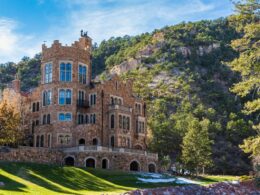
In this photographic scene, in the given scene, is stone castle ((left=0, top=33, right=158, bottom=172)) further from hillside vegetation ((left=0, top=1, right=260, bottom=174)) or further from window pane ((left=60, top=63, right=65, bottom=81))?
hillside vegetation ((left=0, top=1, right=260, bottom=174))

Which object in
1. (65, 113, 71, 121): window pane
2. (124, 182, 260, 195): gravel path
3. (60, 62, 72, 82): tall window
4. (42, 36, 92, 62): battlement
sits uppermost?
(42, 36, 92, 62): battlement

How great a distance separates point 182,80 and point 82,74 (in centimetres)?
7050

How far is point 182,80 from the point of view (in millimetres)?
125000

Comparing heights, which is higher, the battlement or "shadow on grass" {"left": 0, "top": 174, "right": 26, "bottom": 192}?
the battlement

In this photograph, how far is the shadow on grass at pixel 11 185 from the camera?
95.7 feet

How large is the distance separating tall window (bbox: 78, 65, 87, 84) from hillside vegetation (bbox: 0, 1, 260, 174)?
1743cm

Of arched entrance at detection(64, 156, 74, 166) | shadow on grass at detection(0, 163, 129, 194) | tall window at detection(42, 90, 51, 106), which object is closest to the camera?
shadow on grass at detection(0, 163, 129, 194)

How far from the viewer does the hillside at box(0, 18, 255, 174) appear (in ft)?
299

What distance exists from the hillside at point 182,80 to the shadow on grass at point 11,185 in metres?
40.7

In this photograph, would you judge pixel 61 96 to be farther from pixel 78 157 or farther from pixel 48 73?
pixel 78 157

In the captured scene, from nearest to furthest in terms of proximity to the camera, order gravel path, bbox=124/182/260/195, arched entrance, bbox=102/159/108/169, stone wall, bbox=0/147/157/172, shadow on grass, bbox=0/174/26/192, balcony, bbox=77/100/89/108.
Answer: gravel path, bbox=124/182/260/195 < shadow on grass, bbox=0/174/26/192 < stone wall, bbox=0/147/157/172 < arched entrance, bbox=102/159/108/169 < balcony, bbox=77/100/89/108

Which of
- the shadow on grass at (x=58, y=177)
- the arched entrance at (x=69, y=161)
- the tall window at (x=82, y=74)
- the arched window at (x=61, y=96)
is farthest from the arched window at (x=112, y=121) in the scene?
the shadow on grass at (x=58, y=177)

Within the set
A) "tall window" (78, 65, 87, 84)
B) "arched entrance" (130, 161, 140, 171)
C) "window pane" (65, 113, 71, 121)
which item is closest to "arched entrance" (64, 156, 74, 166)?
"window pane" (65, 113, 71, 121)

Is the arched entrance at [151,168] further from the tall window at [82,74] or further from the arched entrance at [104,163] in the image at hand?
the tall window at [82,74]
